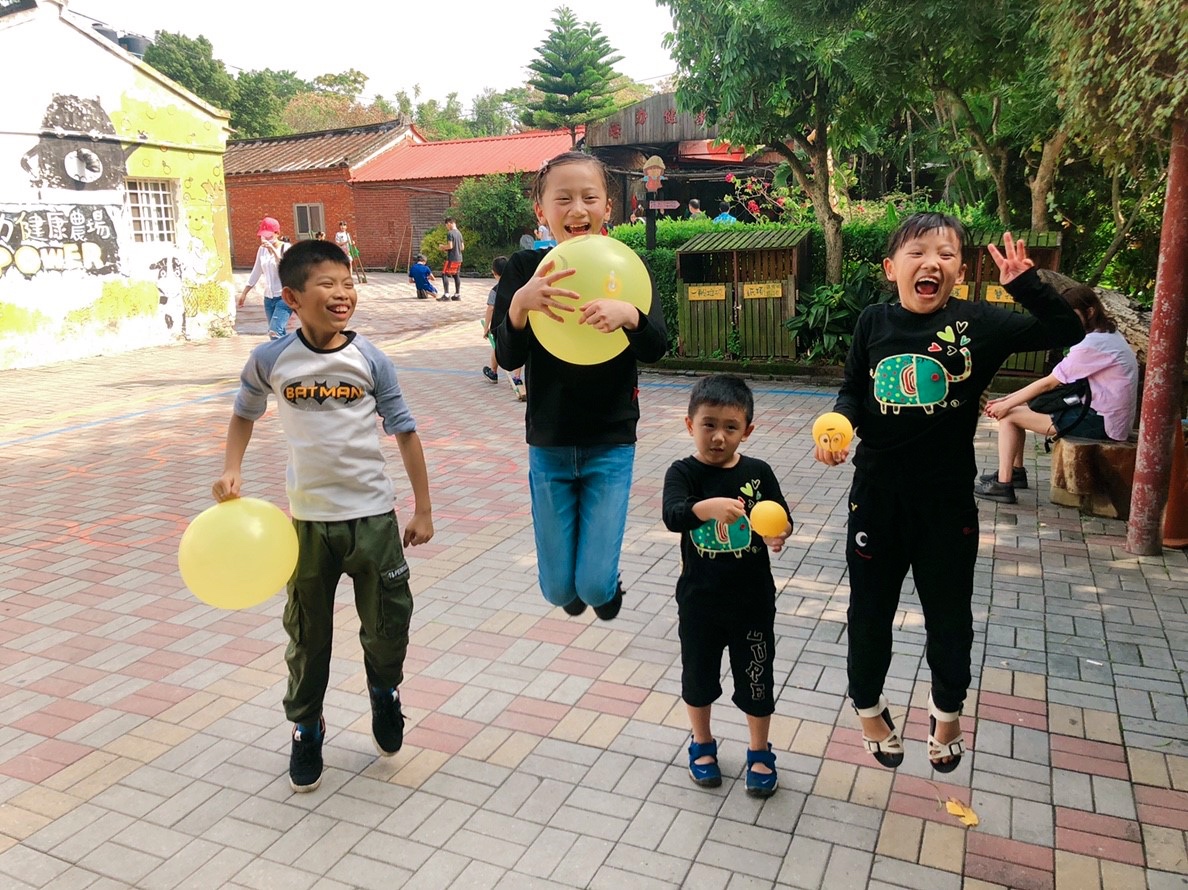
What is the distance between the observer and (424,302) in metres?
23.4

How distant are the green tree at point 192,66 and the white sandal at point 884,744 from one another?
65133 millimetres

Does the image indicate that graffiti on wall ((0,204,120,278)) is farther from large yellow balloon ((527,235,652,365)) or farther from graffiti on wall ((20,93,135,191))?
large yellow balloon ((527,235,652,365))

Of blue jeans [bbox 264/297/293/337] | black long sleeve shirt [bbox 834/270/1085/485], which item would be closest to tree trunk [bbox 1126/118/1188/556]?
black long sleeve shirt [bbox 834/270/1085/485]

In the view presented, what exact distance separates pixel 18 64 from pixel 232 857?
553 inches

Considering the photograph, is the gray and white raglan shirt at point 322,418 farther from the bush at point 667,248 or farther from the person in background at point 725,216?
the person in background at point 725,216

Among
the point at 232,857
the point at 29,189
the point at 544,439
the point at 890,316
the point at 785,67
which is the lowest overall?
the point at 232,857

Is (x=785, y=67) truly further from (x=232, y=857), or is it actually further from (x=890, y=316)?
(x=232, y=857)

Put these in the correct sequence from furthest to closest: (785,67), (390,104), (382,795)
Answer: (390,104) → (785,67) → (382,795)

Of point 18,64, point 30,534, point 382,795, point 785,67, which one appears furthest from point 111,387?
point 382,795

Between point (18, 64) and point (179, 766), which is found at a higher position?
point (18, 64)

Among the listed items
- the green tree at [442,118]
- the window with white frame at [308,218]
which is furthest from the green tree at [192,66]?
the window with white frame at [308,218]

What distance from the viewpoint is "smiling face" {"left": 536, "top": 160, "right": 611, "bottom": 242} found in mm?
3186

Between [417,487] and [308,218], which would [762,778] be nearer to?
[417,487]

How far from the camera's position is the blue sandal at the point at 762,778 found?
126 inches
